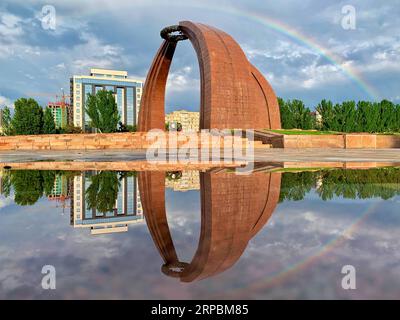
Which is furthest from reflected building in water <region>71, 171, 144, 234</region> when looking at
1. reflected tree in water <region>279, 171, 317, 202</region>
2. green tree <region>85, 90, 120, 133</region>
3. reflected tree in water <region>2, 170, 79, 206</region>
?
green tree <region>85, 90, 120, 133</region>

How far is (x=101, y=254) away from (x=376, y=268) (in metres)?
1.14

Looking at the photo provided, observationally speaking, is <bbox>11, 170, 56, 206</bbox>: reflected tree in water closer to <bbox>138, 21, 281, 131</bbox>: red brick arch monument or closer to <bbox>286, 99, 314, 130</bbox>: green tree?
<bbox>138, 21, 281, 131</bbox>: red brick arch monument

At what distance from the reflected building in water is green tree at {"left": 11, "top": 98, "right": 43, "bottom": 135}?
35.8 metres

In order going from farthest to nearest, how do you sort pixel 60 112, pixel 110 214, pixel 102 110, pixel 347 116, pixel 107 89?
pixel 60 112 → pixel 107 89 → pixel 347 116 → pixel 102 110 → pixel 110 214

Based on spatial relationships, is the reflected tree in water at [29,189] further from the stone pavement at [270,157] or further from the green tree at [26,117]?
the green tree at [26,117]

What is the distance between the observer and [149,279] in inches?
46.6

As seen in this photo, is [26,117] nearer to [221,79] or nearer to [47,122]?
[47,122]

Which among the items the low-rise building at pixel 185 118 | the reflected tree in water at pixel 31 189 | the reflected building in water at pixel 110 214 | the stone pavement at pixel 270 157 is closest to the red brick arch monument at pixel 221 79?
the stone pavement at pixel 270 157

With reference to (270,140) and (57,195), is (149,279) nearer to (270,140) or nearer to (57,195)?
(57,195)

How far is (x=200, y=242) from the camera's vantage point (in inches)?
67.5

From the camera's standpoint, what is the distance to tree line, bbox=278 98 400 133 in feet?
133

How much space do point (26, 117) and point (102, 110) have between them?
8.05 meters

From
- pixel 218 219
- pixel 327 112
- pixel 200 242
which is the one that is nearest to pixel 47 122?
pixel 327 112
